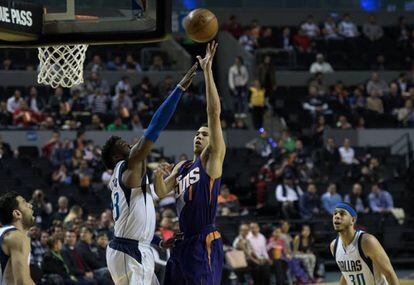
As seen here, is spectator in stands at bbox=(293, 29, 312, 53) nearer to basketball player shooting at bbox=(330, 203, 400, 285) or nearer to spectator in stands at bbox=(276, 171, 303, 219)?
spectator in stands at bbox=(276, 171, 303, 219)

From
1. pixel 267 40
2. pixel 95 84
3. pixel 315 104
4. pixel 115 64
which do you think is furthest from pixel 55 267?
pixel 267 40

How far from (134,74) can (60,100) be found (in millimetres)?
2932

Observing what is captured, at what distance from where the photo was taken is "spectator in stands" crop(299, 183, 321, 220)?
17312 millimetres

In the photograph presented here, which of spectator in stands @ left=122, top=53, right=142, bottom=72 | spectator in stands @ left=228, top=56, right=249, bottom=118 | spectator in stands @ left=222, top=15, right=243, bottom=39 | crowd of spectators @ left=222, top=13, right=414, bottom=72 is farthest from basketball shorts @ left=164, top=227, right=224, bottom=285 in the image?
spectator in stands @ left=222, top=15, right=243, bottom=39

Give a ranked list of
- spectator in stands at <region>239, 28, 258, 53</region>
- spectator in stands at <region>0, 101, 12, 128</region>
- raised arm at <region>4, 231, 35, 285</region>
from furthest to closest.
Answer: spectator in stands at <region>239, 28, 258, 53</region>
spectator in stands at <region>0, 101, 12, 128</region>
raised arm at <region>4, 231, 35, 285</region>

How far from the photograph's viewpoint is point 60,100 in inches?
741

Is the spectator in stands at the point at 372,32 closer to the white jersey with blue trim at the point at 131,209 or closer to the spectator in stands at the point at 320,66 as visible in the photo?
the spectator in stands at the point at 320,66

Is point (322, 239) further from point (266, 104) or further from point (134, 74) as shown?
point (134, 74)

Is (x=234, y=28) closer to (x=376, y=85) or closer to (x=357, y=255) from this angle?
(x=376, y=85)

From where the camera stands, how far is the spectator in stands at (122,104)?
19.1 meters

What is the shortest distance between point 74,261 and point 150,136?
685cm

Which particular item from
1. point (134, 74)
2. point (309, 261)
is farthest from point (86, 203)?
point (134, 74)

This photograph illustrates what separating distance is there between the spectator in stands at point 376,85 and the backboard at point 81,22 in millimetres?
14621

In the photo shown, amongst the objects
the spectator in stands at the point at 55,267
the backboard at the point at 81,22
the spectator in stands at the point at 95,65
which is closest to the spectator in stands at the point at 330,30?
the spectator in stands at the point at 95,65
